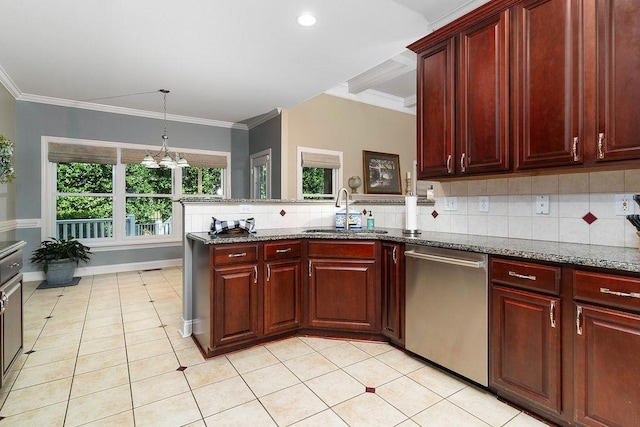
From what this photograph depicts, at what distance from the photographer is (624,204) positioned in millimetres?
1823

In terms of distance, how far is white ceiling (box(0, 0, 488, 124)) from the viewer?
2.71m

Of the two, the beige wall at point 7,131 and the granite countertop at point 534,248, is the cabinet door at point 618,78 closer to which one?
the granite countertop at point 534,248

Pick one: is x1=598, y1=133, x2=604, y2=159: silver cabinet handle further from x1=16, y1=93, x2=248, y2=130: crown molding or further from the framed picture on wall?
x1=16, y1=93, x2=248, y2=130: crown molding

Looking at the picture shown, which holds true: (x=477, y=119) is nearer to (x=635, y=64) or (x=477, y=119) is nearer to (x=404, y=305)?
(x=635, y=64)

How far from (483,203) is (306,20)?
218cm

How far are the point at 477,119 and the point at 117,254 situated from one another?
568 centimetres

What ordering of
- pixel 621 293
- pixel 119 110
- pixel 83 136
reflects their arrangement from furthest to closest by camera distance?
1. pixel 119 110
2. pixel 83 136
3. pixel 621 293

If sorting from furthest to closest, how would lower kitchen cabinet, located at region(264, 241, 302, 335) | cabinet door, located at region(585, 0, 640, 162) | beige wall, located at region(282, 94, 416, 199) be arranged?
beige wall, located at region(282, 94, 416, 199), lower kitchen cabinet, located at region(264, 241, 302, 335), cabinet door, located at region(585, 0, 640, 162)

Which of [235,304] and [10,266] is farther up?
[10,266]

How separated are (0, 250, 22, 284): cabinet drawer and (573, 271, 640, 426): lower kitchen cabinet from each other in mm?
3034

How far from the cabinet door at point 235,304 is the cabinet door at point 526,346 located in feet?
5.41

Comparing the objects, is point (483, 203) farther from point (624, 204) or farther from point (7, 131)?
point (7, 131)

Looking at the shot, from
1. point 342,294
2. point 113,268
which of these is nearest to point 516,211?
point 342,294

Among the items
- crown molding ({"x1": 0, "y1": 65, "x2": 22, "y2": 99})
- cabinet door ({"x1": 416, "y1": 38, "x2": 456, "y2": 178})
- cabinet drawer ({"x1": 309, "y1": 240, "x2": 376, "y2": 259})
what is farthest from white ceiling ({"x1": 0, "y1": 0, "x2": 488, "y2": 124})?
cabinet drawer ({"x1": 309, "y1": 240, "x2": 376, "y2": 259})
